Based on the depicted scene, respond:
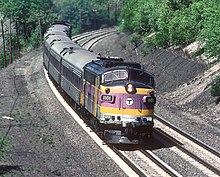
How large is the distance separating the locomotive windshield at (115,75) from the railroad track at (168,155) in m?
2.56

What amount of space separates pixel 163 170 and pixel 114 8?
114m

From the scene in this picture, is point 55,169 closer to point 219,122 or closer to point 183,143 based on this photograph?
point 183,143

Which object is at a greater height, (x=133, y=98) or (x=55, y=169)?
(x=133, y=98)

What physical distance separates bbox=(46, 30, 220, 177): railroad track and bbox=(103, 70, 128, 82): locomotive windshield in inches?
101

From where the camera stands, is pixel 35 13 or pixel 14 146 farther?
pixel 35 13

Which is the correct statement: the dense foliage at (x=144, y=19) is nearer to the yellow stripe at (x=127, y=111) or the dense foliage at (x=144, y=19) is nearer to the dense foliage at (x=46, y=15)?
the dense foliage at (x=46, y=15)

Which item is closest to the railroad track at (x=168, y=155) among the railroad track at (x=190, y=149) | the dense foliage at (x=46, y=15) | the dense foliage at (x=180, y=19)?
the railroad track at (x=190, y=149)

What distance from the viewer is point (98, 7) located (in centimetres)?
12231

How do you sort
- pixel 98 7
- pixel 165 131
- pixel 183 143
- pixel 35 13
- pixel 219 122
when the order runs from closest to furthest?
1. pixel 183 143
2. pixel 165 131
3. pixel 219 122
4. pixel 35 13
5. pixel 98 7

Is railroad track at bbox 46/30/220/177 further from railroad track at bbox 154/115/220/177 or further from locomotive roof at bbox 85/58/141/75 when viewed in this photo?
locomotive roof at bbox 85/58/141/75

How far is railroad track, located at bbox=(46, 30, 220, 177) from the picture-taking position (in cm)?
1803

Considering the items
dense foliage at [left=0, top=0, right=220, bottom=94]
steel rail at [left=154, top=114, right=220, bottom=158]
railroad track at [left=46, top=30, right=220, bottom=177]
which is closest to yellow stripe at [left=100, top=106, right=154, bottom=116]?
railroad track at [left=46, top=30, right=220, bottom=177]

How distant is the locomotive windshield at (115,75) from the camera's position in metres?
20.7

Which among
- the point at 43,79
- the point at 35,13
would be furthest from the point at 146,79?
the point at 35,13
